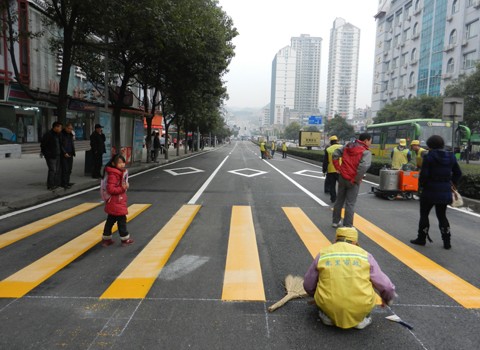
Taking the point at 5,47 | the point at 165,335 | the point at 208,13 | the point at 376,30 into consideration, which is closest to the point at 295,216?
the point at 165,335

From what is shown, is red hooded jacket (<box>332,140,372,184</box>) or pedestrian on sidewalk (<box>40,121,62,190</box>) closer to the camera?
red hooded jacket (<box>332,140,372,184</box>)

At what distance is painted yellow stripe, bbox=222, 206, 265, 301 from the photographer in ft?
14.0

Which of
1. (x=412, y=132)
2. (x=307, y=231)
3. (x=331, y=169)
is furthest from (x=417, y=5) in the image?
(x=307, y=231)

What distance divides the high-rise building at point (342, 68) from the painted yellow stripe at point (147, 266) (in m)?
167

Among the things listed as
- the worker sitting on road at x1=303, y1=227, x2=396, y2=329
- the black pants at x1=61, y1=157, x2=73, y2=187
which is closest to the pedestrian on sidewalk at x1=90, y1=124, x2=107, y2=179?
the black pants at x1=61, y1=157, x2=73, y2=187

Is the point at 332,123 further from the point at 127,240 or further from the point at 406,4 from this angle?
the point at 127,240

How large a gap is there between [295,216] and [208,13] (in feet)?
36.4

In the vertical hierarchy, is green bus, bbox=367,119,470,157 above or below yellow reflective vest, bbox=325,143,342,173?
above

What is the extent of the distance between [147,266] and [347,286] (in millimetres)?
2709

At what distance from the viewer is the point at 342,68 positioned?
17188 cm

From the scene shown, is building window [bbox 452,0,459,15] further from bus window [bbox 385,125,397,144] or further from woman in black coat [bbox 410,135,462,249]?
woman in black coat [bbox 410,135,462,249]

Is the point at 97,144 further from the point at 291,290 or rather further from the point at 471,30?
the point at 471,30

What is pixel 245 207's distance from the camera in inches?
379

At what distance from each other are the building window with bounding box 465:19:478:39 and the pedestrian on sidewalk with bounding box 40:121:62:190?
6239cm
